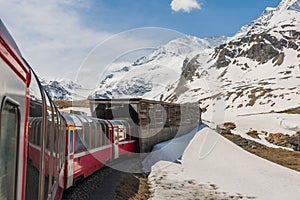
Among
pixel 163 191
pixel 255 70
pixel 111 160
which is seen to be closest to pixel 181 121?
pixel 111 160

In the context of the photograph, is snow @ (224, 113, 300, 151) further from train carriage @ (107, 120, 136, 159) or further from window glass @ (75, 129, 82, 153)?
window glass @ (75, 129, 82, 153)

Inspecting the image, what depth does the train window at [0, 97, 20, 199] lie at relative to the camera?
Result: 279 centimetres

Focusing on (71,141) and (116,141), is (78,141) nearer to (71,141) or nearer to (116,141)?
(71,141)

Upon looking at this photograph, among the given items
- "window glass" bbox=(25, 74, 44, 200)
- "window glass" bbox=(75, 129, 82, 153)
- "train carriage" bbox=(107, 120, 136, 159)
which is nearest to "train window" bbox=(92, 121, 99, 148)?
"window glass" bbox=(75, 129, 82, 153)

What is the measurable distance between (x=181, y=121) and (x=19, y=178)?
2875 centimetres

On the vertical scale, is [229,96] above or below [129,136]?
above

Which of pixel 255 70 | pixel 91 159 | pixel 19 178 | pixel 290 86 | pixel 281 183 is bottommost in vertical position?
pixel 281 183

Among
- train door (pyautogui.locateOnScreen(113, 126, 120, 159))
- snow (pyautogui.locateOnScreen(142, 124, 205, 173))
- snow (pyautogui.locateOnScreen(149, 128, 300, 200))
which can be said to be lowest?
snow (pyautogui.locateOnScreen(149, 128, 300, 200))

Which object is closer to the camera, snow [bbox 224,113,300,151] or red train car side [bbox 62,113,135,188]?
red train car side [bbox 62,113,135,188]

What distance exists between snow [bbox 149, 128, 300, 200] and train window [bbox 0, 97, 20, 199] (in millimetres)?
10501

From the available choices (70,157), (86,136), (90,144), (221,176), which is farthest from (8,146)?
(221,176)

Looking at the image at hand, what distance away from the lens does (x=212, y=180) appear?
53.5 feet

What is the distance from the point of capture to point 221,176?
16984 millimetres

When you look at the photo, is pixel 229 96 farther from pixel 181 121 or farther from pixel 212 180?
pixel 212 180
